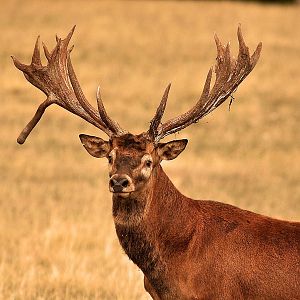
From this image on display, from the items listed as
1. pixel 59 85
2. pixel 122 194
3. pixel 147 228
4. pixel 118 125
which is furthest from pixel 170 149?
pixel 59 85

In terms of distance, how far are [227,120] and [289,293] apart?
2089cm

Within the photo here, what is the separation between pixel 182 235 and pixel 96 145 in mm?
913

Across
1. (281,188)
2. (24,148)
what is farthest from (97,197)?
(24,148)

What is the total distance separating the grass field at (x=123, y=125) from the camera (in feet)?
39.0

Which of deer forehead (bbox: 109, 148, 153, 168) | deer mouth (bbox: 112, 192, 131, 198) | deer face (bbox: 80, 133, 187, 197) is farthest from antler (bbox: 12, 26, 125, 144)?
deer mouth (bbox: 112, 192, 131, 198)

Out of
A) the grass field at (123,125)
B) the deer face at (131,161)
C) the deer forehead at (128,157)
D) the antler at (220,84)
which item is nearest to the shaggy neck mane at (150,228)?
the deer face at (131,161)

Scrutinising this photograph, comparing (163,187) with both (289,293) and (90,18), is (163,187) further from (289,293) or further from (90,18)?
(90,18)

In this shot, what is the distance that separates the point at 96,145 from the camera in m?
8.00

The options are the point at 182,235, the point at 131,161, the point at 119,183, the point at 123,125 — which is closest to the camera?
the point at 119,183

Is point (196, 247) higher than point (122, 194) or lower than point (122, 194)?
Answer: lower

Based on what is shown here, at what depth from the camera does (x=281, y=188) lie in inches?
785

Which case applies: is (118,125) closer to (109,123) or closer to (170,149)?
(109,123)

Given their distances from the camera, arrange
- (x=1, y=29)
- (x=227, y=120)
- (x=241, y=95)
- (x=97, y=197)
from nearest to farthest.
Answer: (x=97, y=197)
(x=227, y=120)
(x=241, y=95)
(x=1, y=29)

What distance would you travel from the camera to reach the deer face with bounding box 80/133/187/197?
7.23 meters
